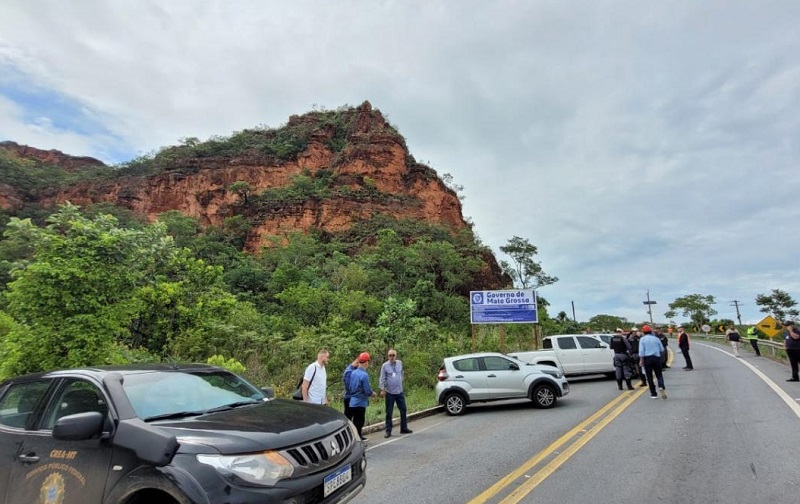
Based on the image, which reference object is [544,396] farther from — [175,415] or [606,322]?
[606,322]

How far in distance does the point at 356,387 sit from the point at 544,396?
5.31m

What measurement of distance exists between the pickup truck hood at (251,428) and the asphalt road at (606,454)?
1951mm

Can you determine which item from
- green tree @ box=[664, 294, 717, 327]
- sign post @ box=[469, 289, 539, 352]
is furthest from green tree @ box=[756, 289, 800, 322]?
sign post @ box=[469, 289, 539, 352]

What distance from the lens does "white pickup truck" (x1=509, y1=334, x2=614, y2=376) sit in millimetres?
15984

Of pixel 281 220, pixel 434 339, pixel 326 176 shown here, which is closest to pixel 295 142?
pixel 326 176

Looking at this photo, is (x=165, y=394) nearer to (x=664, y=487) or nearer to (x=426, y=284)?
(x=664, y=487)

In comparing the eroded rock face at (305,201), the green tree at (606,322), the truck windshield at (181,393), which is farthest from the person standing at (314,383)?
the green tree at (606,322)

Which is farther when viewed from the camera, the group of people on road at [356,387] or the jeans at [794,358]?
the jeans at [794,358]

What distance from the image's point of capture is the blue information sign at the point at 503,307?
1969cm

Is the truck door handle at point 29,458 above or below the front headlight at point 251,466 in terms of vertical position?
below

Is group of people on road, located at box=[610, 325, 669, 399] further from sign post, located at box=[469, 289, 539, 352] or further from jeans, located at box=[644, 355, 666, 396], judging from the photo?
sign post, located at box=[469, 289, 539, 352]

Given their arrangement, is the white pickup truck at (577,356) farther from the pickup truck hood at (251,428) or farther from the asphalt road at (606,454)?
the pickup truck hood at (251,428)

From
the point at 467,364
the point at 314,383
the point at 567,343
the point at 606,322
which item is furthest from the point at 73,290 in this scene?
the point at 606,322

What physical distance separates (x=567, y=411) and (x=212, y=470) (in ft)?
29.9
